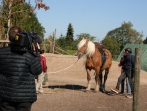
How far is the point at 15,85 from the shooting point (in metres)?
4.08

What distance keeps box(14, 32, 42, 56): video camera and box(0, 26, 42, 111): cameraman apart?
7 centimetres

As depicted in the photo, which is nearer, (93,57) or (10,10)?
(93,57)

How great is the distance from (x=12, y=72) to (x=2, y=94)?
11.6 inches

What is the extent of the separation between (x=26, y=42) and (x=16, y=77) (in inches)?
17.7

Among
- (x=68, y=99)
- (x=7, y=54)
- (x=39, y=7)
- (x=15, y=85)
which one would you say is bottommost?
(x=68, y=99)

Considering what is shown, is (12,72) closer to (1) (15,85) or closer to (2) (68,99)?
(1) (15,85)

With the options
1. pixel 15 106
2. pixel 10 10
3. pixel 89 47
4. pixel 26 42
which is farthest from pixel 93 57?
pixel 26 42

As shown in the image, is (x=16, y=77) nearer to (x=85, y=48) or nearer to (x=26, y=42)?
(x=26, y=42)

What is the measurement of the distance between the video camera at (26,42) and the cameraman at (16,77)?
2.8 inches

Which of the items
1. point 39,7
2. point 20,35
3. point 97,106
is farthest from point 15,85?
point 39,7

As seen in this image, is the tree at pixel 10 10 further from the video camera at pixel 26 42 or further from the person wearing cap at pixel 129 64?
the video camera at pixel 26 42

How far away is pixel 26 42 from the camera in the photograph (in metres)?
4.02

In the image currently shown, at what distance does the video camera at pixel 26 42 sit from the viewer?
4.00m

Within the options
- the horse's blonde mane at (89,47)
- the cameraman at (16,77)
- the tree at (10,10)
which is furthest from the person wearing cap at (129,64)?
the cameraman at (16,77)
